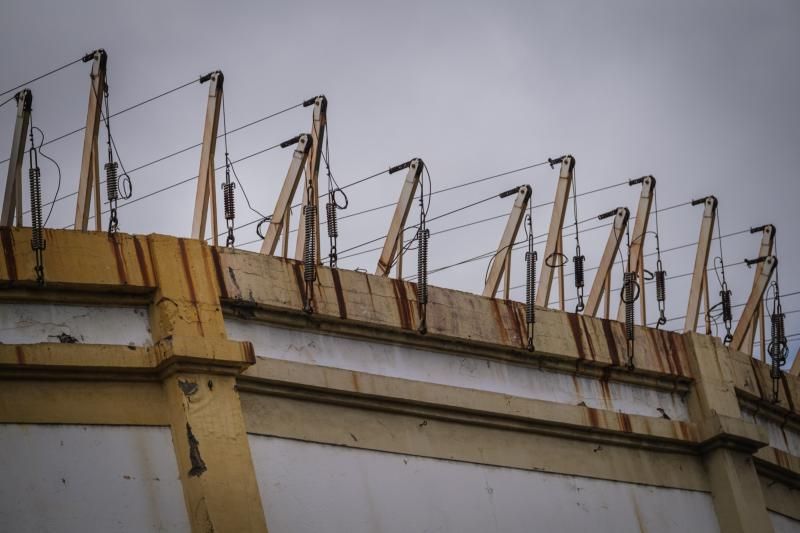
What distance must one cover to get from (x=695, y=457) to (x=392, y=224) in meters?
4.72

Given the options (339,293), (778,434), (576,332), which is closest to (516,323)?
(576,332)

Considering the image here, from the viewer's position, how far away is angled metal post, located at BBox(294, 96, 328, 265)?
51.3ft

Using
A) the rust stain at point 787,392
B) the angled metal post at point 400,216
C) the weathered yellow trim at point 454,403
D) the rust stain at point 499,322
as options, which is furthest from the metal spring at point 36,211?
the rust stain at point 787,392

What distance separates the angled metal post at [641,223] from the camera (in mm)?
19078

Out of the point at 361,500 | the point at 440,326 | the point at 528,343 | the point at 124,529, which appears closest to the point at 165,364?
the point at 124,529

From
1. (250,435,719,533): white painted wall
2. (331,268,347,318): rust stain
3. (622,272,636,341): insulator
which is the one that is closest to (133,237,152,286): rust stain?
(250,435,719,533): white painted wall

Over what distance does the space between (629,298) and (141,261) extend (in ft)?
21.0

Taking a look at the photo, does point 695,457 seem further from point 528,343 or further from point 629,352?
point 528,343

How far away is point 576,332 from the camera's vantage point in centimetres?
1673

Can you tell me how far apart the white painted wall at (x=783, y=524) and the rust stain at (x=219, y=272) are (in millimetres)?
8101

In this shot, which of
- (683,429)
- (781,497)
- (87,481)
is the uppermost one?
(683,429)

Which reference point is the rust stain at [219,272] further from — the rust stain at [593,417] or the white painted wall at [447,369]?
the rust stain at [593,417]

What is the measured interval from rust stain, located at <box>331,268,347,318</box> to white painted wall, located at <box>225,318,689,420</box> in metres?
0.29

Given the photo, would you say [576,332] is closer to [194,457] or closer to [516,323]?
[516,323]
